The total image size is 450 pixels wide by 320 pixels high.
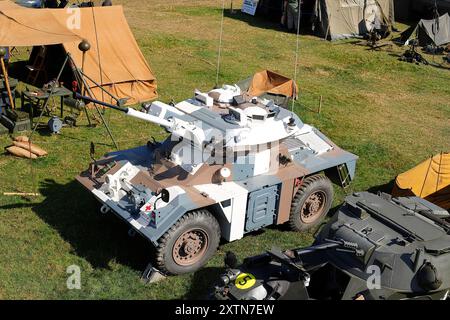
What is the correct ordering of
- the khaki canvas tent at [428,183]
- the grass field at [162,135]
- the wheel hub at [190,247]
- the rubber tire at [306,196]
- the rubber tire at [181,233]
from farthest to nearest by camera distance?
the khaki canvas tent at [428,183] → the rubber tire at [306,196] → the grass field at [162,135] → the wheel hub at [190,247] → the rubber tire at [181,233]

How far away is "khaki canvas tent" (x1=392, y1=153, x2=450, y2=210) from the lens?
11141 mm

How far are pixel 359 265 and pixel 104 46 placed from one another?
36.8 feet

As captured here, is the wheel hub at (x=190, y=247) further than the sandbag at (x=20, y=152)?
No

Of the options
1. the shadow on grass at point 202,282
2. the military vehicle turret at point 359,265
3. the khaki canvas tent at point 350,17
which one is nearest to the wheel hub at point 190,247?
the shadow on grass at point 202,282

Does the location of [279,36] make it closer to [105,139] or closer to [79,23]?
[79,23]

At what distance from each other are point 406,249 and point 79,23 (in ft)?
38.6

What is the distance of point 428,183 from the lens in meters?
11.3

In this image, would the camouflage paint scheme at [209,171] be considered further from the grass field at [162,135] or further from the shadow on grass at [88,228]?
the grass field at [162,135]

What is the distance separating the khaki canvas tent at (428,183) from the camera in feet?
36.6

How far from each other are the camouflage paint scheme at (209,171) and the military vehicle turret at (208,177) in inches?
0.6

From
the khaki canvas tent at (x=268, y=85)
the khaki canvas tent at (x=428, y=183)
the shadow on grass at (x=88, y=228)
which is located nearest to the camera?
the shadow on grass at (x=88, y=228)

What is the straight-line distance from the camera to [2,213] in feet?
34.2

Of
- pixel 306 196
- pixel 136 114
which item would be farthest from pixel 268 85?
pixel 136 114

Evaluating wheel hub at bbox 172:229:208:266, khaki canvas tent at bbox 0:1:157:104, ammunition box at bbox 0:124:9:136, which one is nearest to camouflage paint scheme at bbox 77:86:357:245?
wheel hub at bbox 172:229:208:266
